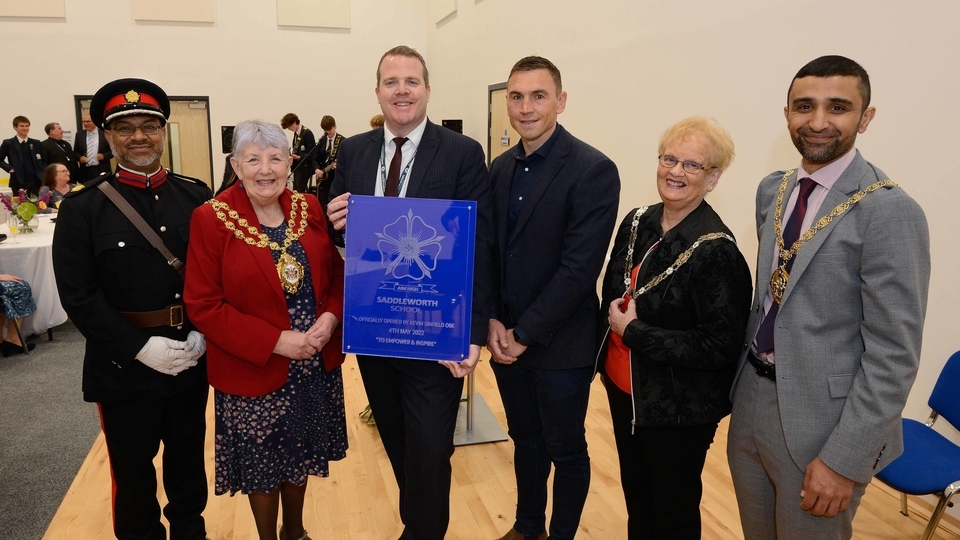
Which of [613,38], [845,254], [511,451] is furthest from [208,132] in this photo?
[845,254]

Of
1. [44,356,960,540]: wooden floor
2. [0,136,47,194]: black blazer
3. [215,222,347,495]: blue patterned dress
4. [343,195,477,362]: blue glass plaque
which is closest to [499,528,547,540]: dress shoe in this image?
[44,356,960,540]: wooden floor

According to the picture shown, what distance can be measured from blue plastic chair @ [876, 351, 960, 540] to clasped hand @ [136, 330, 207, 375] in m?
2.51

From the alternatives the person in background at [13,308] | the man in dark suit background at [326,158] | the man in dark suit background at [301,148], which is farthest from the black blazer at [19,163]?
the person in background at [13,308]

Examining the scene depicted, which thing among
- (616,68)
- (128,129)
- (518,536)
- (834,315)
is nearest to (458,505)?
(518,536)

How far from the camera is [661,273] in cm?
186

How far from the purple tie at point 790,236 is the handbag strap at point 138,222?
1.85m

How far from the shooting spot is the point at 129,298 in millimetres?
2037

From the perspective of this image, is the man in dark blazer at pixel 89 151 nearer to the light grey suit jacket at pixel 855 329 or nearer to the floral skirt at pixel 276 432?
the floral skirt at pixel 276 432

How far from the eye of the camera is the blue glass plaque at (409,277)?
1.89 metres

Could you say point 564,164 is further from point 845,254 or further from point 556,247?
point 845,254

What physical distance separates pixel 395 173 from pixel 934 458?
7.68 ft

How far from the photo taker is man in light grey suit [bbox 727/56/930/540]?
1.44m

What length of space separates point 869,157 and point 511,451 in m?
2.47

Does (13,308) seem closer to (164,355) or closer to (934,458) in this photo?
(164,355)
